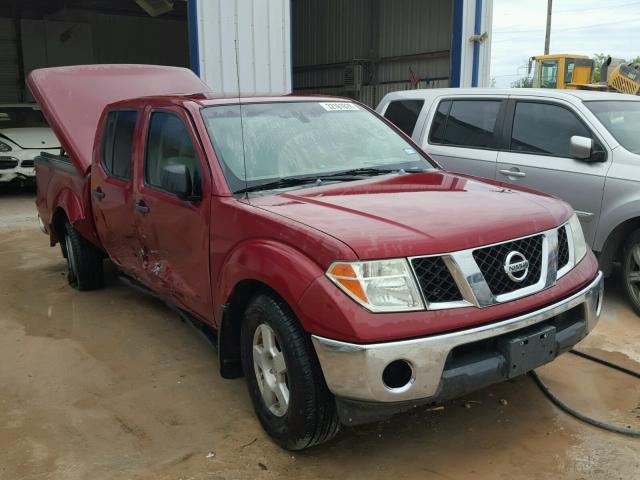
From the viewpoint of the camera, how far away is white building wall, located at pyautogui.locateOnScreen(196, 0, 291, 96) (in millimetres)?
9617

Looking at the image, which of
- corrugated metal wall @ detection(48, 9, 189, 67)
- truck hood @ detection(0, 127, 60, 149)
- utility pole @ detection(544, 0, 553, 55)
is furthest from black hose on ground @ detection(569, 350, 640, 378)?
utility pole @ detection(544, 0, 553, 55)

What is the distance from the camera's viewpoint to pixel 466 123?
6188 mm

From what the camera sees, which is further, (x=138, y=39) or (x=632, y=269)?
(x=138, y=39)

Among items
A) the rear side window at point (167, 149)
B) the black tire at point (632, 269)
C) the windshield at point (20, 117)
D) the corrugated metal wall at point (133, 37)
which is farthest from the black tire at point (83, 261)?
the corrugated metal wall at point (133, 37)

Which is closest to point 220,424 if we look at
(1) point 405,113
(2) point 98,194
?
(2) point 98,194

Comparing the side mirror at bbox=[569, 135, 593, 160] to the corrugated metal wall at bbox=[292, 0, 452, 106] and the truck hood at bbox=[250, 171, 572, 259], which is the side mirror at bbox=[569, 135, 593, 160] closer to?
the truck hood at bbox=[250, 171, 572, 259]

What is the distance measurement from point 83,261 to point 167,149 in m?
2.35

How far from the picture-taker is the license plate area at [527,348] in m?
2.72

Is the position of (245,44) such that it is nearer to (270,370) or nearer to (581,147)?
(581,147)

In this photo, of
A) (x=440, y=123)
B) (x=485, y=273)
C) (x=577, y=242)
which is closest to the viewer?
(x=485, y=273)

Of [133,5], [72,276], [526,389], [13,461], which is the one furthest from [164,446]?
[133,5]

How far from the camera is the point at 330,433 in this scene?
2.87 meters

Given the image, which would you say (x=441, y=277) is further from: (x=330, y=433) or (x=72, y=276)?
(x=72, y=276)

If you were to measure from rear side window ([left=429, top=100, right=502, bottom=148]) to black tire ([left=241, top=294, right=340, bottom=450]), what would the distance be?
3770mm
